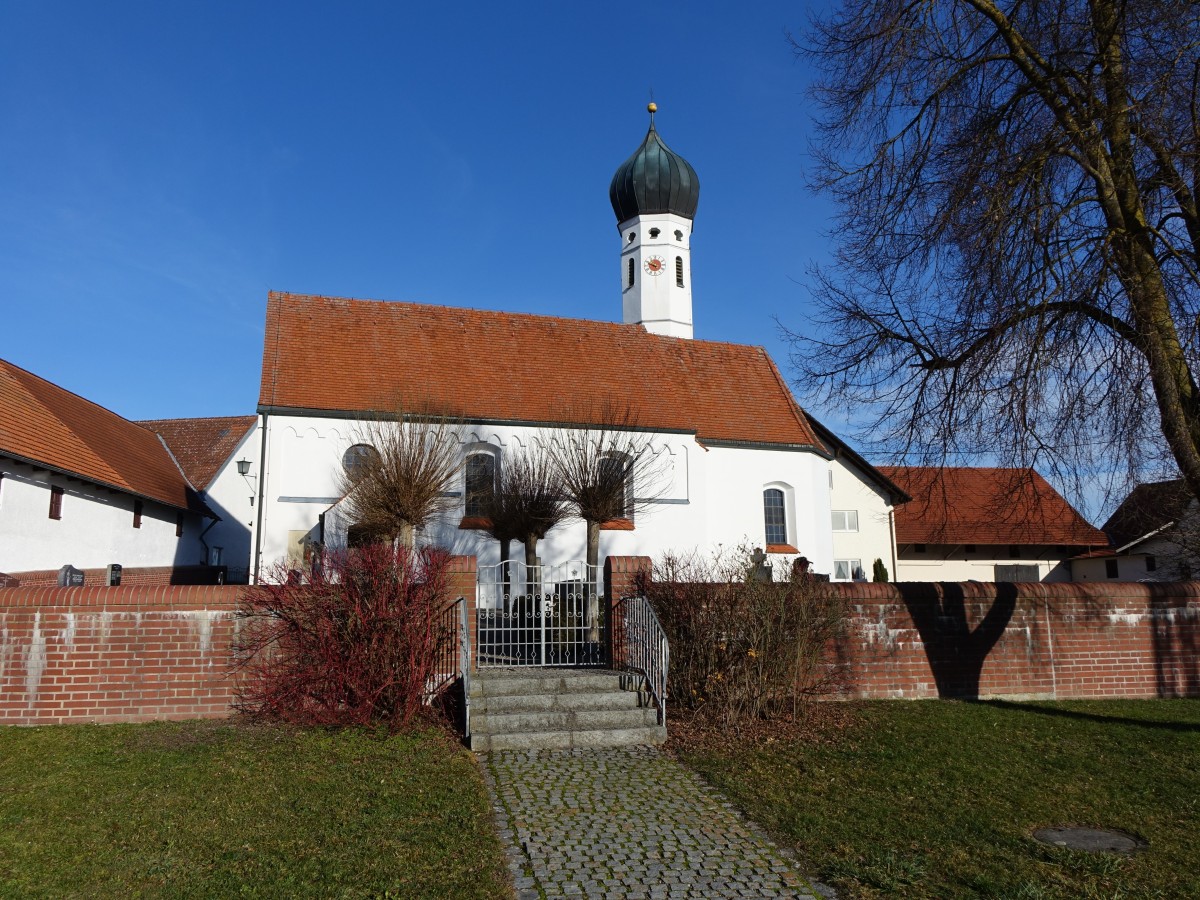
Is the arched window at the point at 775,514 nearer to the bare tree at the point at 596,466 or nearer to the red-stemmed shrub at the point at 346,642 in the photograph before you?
the bare tree at the point at 596,466

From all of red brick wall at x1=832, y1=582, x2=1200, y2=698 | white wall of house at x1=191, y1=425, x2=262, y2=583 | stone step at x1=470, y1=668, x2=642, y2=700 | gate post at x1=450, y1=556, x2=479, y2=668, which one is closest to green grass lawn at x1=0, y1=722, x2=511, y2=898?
stone step at x1=470, y1=668, x2=642, y2=700

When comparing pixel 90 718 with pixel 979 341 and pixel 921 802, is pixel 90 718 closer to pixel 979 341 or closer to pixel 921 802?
pixel 921 802

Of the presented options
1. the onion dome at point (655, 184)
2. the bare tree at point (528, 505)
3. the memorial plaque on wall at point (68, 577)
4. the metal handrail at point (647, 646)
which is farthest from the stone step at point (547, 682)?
the onion dome at point (655, 184)

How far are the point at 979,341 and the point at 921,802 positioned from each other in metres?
4.37

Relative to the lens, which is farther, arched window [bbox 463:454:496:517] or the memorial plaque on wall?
arched window [bbox 463:454:496:517]

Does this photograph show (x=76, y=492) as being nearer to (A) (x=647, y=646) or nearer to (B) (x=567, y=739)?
(A) (x=647, y=646)

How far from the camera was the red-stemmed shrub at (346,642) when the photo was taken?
917 centimetres

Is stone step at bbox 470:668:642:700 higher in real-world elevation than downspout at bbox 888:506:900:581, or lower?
lower

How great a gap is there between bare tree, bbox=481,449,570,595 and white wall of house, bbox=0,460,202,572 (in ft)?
30.4

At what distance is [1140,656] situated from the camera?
11.9m

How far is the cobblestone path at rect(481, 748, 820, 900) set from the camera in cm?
528

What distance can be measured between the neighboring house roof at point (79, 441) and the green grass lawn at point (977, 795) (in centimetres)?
1649

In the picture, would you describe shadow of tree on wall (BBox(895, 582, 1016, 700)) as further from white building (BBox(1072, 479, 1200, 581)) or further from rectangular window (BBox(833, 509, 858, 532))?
rectangular window (BBox(833, 509, 858, 532))

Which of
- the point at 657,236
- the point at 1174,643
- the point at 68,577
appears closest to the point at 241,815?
the point at 68,577
